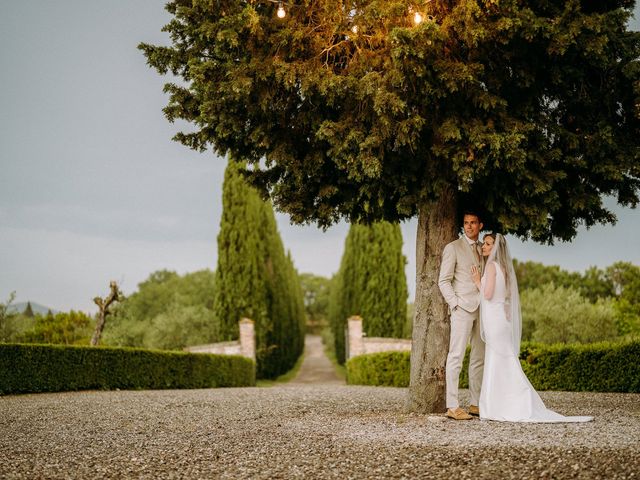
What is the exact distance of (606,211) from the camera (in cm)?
676

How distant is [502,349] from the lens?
5.79 metres

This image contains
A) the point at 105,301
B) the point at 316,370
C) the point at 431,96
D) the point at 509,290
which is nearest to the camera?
the point at 431,96

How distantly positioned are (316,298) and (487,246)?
6914 cm

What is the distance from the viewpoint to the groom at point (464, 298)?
594 cm

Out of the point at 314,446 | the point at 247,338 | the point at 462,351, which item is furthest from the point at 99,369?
the point at 314,446

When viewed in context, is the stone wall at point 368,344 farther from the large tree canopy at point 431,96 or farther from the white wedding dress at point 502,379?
the white wedding dress at point 502,379

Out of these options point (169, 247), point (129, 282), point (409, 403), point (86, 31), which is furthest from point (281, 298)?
point (409, 403)

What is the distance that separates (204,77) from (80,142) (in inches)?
431

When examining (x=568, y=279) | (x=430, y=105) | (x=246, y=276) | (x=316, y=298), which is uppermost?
(x=430, y=105)

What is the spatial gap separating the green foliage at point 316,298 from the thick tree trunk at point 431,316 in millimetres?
64478

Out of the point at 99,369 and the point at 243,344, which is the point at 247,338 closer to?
the point at 243,344

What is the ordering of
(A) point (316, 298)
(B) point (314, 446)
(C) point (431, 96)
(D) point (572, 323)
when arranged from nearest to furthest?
1. (B) point (314, 446)
2. (C) point (431, 96)
3. (D) point (572, 323)
4. (A) point (316, 298)

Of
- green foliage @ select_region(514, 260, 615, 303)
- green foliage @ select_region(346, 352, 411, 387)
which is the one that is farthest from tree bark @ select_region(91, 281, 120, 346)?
green foliage @ select_region(514, 260, 615, 303)

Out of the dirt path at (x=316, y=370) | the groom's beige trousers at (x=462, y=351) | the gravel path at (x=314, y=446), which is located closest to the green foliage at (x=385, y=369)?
the dirt path at (x=316, y=370)
